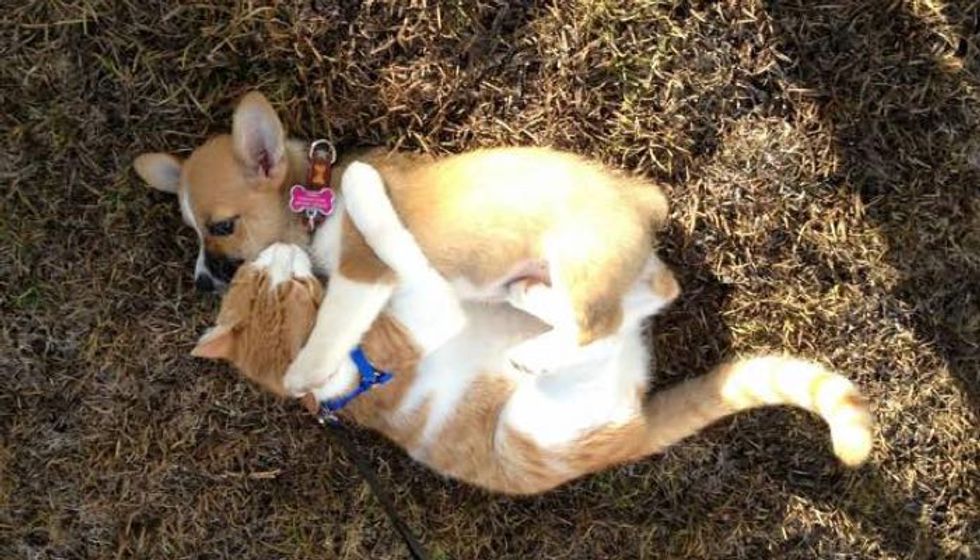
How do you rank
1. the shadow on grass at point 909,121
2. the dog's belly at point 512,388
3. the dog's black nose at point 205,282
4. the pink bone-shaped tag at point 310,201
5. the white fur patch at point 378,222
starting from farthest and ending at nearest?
the shadow on grass at point 909,121 → the dog's belly at point 512,388 → the dog's black nose at point 205,282 → the pink bone-shaped tag at point 310,201 → the white fur patch at point 378,222

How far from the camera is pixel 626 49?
140 inches

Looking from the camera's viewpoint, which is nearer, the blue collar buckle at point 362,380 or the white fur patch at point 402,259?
the white fur patch at point 402,259

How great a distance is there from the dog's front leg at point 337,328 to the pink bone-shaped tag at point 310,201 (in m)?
0.26

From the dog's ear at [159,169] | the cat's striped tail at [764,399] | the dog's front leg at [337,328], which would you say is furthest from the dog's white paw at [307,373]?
the cat's striped tail at [764,399]

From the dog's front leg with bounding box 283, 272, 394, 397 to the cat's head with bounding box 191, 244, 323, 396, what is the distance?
4.2 inches

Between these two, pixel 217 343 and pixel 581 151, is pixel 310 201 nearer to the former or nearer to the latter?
pixel 217 343

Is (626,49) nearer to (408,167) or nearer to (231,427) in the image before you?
(408,167)

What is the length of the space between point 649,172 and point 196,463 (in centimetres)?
221

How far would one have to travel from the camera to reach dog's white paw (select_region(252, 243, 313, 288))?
309cm

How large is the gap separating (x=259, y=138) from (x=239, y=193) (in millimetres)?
194

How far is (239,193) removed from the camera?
10.1ft

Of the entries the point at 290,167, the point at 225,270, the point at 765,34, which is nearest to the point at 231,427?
the point at 225,270

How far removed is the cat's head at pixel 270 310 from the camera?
10.2ft

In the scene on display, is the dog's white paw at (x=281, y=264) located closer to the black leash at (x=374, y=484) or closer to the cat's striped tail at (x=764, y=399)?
the black leash at (x=374, y=484)
